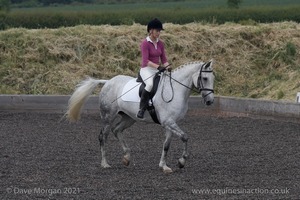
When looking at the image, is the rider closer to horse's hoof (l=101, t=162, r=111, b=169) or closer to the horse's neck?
the horse's neck

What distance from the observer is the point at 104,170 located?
11.9m

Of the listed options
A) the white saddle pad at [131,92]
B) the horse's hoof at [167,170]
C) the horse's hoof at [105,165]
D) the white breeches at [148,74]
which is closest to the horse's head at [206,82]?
the white breeches at [148,74]

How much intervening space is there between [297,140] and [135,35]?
9191 mm

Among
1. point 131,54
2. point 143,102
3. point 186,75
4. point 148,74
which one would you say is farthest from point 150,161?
point 131,54

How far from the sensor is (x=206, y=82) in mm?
11828

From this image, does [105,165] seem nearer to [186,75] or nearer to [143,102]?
[143,102]

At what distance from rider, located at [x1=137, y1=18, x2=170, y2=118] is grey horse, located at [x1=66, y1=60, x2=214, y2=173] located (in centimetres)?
14

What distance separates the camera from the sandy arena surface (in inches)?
392

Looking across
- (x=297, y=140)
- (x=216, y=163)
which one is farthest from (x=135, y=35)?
(x=216, y=163)

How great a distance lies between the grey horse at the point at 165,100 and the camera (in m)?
11.8

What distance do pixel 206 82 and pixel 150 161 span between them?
1.54 m

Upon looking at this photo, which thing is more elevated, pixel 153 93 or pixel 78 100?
pixel 153 93

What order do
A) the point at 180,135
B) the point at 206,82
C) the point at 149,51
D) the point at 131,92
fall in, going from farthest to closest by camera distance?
the point at 131,92 → the point at 149,51 → the point at 206,82 → the point at 180,135

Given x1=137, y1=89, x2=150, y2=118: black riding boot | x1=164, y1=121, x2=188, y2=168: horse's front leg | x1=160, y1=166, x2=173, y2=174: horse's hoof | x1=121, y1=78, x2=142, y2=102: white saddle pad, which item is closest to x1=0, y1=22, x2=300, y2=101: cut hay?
x1=121, y1=78, x2=142, y2=102: white saddle pad
